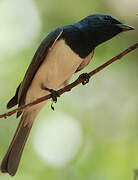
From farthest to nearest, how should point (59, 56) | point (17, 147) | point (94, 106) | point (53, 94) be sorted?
1. point (94, 106)
2. point (17, 147)
3. point (59, 56)
4. point (53, 94)

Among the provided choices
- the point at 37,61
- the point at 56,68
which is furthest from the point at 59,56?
the point at 37,61

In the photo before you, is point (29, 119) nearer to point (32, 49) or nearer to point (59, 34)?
point (59, 34)

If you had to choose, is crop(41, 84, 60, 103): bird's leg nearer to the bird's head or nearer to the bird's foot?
the bird's foot

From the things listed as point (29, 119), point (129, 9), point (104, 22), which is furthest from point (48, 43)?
point (129, 9)

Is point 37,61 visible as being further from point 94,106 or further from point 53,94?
point 94,106

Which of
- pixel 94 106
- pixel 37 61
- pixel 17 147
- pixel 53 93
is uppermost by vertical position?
pixel 37 61

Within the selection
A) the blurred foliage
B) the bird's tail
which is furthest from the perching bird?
the blurred foliage
